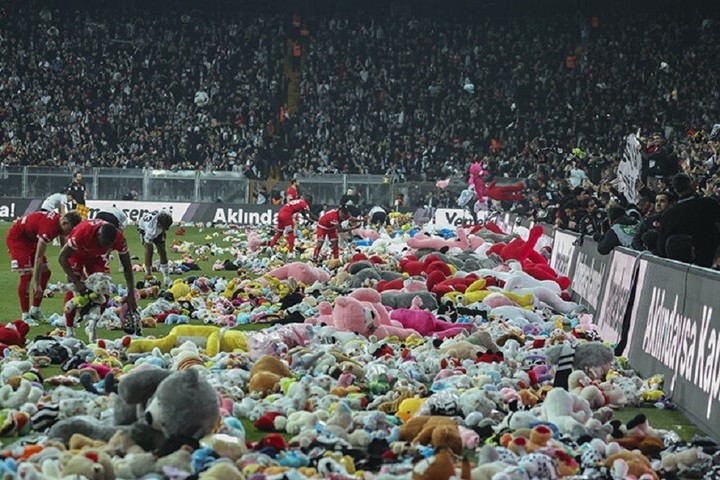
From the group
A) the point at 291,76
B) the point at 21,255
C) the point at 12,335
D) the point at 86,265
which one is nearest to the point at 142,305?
the point at 21,255

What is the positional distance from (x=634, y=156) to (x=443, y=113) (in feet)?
112

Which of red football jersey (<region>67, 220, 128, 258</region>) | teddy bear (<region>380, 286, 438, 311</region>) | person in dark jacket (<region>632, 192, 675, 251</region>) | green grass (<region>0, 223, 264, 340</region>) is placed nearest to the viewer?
red football jersey (<region>67, 220, 128, 258</region>)

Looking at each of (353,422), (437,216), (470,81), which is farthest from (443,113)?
(353,422)

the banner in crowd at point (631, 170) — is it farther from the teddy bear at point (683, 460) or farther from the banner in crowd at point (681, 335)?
the teddy bear at point (683, 460)

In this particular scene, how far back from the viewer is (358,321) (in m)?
11.9

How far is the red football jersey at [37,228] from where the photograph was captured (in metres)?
13.7

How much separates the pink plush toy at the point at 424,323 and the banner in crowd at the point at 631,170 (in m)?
5.87

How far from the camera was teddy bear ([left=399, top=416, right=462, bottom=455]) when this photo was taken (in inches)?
278

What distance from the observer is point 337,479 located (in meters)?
6.08

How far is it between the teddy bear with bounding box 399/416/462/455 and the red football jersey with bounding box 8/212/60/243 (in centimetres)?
730

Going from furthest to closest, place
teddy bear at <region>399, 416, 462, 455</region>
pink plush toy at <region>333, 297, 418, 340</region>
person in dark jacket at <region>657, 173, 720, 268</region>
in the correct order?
1. person in dark jacket at <region>657, 173, 720, 268</region>
2. pink plush toy at <region>333, 297, 418, 340</region>
3. teddy bear at <region>399, 416, 462, 455</region>

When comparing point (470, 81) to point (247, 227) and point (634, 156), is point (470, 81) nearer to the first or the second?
point (247, 227)

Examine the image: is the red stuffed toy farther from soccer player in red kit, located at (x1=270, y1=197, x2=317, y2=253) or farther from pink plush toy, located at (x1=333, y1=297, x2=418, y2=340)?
pink plush toy, located at (x1=333, y1=297, x2=418, y2=340)

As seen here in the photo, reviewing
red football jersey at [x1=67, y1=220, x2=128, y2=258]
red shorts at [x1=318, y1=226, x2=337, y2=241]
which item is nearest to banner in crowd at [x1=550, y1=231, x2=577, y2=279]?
red shorts at [x1=318, y1=226, x2=337, y2=241]
